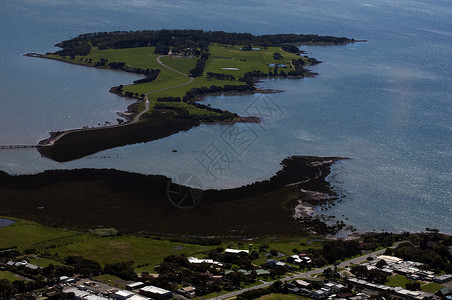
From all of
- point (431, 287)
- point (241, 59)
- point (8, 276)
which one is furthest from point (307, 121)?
point (8, 276)

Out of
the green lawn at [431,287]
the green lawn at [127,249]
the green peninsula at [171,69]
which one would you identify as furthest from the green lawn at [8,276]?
the green lawn at [431,287]

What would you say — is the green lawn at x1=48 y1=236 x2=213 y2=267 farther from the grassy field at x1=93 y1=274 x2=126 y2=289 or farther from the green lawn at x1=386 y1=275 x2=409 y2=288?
A: the green lawn at x1=386 y1=275 x2=409 y2=288

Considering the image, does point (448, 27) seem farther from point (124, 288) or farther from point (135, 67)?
point (124, 288)

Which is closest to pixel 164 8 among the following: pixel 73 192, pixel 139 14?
pixel 139 14

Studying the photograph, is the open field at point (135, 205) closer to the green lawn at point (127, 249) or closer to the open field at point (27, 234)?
the open field at point (27, 234)

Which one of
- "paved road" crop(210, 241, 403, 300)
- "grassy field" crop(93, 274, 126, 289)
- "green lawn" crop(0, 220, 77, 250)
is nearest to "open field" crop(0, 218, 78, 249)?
"green lawn" crop(0, 220, 77, 250)

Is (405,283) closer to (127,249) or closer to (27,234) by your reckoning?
(127,249)
